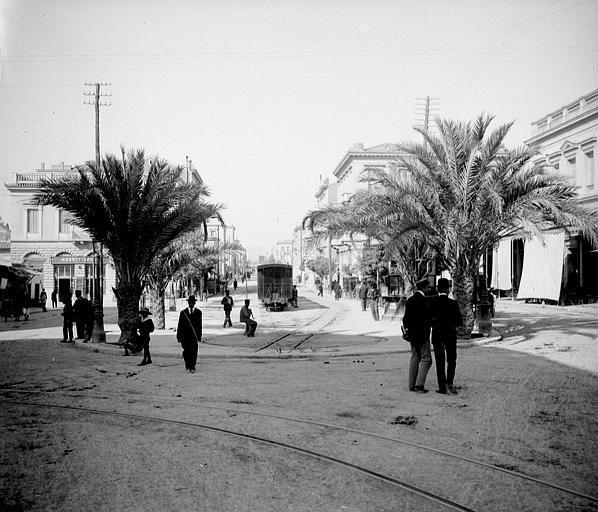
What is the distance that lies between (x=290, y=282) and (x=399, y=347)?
23165mm

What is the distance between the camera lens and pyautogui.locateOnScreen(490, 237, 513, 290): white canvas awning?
35375 millimetres

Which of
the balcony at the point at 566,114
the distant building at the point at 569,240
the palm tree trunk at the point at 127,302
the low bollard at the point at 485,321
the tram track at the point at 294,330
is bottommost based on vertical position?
the tram track at the point at 294,330

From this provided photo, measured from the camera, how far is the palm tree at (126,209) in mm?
15284

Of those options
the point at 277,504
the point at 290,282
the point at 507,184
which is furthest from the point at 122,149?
the point at 290,282

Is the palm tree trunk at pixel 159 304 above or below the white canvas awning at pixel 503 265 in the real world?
below

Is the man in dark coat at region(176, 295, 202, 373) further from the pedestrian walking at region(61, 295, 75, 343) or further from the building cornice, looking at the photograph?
the building cornice

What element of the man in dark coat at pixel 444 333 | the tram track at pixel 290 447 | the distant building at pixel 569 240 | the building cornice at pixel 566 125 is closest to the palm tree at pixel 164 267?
the tram track at pixel 290 447

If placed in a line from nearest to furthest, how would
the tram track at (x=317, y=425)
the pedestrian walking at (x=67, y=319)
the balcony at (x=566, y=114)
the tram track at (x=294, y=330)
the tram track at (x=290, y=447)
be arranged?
the tram track at (x=290, y=447), the tram track at (x=317, y=425), the tram track at (x=294, y=330), the pedestrian walking at (x=67, y=319), the balcony at (x=566, y=114)

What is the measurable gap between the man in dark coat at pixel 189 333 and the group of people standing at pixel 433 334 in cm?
442

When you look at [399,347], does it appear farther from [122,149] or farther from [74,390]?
[122,149]

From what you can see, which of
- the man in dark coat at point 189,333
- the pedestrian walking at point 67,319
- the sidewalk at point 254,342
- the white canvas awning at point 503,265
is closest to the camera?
the man in dark coat at point 189,333

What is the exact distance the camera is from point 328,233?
22031 mm

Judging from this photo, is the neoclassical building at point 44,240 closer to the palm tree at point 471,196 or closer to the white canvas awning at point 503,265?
the white canvas awning at point 503,265

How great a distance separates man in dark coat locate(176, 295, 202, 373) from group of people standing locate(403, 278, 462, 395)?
4.42 m
